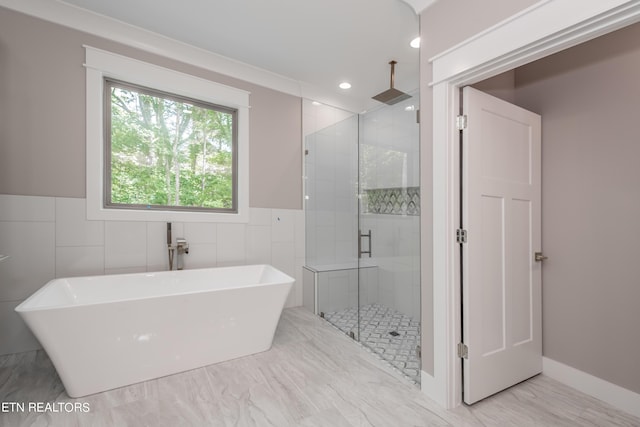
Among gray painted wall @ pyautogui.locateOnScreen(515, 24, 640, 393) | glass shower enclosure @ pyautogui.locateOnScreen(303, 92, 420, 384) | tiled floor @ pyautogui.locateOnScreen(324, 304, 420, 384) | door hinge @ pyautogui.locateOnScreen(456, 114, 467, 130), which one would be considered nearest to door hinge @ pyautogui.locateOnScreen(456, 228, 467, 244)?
glass shower enclosure @ pyautogui.locateOnScreen(303, 92, 420, 384)

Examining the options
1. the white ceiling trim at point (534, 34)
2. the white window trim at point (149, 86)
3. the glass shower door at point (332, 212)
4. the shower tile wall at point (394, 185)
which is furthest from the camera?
the glass shower door at point (332, 212)

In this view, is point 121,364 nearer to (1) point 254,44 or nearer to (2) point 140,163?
(2) point 140,163

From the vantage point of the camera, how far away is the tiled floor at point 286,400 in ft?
5.07

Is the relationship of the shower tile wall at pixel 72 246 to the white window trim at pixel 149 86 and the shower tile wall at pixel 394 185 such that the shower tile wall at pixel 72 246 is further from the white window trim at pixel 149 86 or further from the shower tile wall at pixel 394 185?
the shower tile wall at pixel 394 185

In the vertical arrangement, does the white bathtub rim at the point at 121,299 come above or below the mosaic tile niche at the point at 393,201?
below

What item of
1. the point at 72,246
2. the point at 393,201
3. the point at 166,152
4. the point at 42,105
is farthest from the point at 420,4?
the point at 72,246

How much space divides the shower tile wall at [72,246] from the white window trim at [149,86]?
0.25ft

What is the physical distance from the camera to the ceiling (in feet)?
7.13

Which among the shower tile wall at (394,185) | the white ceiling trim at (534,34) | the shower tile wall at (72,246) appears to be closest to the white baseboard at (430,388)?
the shower tile wall at (394,185)

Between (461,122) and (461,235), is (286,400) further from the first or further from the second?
→ (461,122)

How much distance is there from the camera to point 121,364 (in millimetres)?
1813

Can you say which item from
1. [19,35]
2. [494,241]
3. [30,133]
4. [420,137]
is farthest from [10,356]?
[494,241]

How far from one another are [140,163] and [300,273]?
2047mm

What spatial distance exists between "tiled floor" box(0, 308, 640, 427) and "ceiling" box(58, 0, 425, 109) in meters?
2.52
